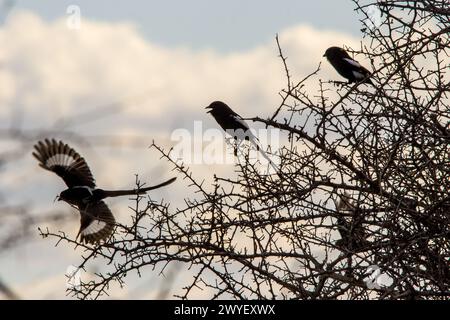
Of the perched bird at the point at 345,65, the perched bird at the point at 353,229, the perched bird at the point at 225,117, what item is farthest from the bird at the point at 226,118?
the perched bird at the point at 353,229

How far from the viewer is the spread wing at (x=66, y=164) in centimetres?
812

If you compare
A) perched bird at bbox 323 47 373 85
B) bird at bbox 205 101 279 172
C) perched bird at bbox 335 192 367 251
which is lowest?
perched bird at bbox 335 192 367 251

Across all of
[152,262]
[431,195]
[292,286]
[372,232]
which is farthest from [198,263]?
[431,195]

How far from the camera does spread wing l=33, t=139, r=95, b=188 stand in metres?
8.12

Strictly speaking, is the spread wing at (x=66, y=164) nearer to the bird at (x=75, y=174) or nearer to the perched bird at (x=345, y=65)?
the bird at (x=75, y=174)

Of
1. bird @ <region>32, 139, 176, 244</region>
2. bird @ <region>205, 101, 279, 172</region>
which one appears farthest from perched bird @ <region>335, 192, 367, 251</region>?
bird @ <region>205, 101, 279, 172</region>

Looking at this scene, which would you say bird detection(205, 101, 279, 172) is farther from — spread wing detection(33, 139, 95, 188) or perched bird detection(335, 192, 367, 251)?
perched bird detection(335, 192, 367, 251)

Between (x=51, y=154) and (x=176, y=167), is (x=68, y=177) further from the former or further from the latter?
(x=176, y=167)

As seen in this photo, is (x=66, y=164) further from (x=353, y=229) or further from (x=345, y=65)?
(x=345, y=65)

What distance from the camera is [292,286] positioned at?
18.6 ft

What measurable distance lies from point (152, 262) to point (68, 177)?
113 inches

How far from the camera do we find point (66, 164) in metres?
8.19

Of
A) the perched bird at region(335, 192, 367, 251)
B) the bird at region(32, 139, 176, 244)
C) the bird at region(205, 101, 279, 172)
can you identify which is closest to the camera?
the perched bird at region(335, 192, 367, 251)

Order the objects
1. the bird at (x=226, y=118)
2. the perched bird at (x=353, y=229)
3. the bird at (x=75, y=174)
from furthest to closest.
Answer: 1. the bird at (x=226, y=118)
2. the bird at (x=75, y=174)
3. the perched bird at (x=353, y=229)
